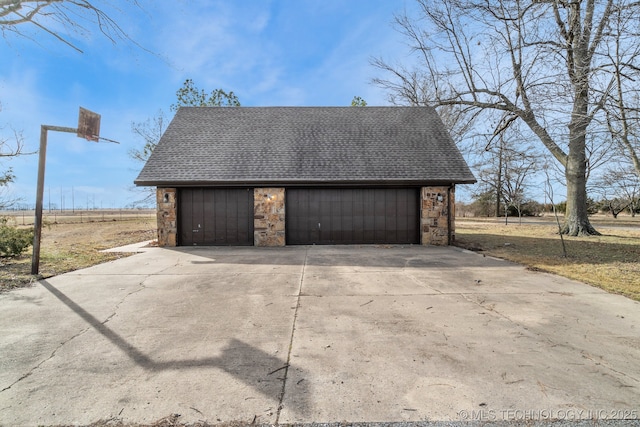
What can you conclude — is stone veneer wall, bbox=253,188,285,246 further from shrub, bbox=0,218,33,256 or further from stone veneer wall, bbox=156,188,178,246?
shrub, bbox=0,218,33,256

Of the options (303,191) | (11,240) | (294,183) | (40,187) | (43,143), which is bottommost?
(11,240)

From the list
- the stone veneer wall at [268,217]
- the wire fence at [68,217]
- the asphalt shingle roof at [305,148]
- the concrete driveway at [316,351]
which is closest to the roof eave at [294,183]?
the asphalt shingle roof at [305,148]

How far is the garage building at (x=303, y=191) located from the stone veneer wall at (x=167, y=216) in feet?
0.12

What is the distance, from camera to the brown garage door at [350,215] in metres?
11.3

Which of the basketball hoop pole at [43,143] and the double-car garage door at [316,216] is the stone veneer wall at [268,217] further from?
the basketball hoop pole at [43,143]

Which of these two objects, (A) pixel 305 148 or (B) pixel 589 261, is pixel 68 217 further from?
(B) pixel 589 261

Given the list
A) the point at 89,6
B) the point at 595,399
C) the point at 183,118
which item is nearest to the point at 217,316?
the point at 595,399

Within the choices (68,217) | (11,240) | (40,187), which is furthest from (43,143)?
(68,217)

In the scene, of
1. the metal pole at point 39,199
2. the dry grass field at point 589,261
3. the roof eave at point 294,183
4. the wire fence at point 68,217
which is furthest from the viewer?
the wire fence at point 68,217

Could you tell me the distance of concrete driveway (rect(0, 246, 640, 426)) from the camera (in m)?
2.21

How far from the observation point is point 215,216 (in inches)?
442

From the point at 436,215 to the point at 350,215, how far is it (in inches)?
126

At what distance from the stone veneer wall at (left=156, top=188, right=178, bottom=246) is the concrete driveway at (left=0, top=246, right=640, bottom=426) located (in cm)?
522

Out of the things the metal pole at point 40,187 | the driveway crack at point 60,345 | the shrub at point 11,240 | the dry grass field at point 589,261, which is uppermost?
the metal pole at point 40,187
